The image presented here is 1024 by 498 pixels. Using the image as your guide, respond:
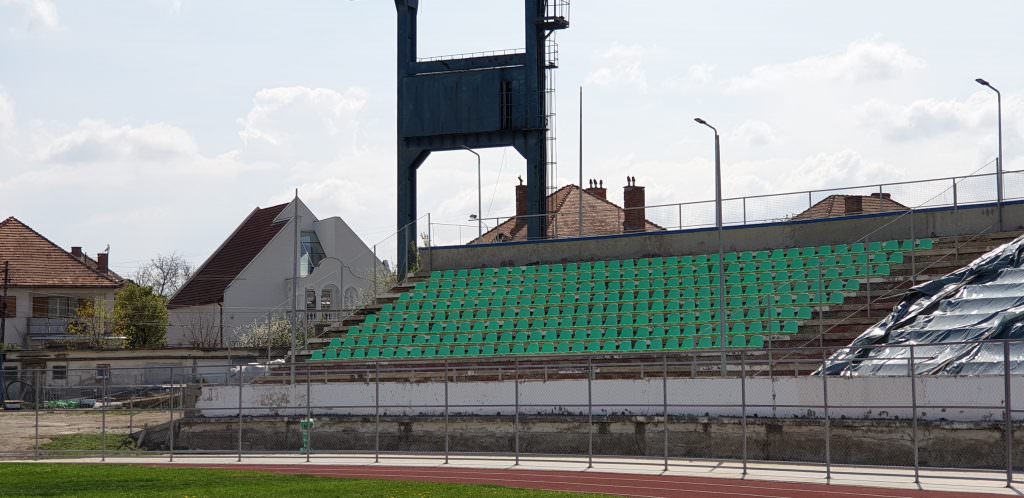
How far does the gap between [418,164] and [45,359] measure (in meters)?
17.8

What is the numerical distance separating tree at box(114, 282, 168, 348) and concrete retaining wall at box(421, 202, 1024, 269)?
80.3ft

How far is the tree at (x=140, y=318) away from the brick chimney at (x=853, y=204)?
3554 cm

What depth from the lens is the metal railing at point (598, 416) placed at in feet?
78.9

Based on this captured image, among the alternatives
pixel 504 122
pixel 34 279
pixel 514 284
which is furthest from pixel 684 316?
pixel 34 279

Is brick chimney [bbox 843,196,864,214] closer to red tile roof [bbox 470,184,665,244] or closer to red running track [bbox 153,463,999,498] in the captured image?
red tile roof [bbox 470,184,665,244]

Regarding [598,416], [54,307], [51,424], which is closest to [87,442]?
[51,424]

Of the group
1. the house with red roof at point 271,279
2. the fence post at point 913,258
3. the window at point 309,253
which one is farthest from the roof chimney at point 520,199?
the fence post at point 913,258

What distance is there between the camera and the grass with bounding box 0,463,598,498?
20375mm

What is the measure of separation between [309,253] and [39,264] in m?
14.0

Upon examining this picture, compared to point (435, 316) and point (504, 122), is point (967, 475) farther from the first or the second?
point (504, 122)

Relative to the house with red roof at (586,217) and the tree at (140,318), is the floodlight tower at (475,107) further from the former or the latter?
the tree at (140,318)

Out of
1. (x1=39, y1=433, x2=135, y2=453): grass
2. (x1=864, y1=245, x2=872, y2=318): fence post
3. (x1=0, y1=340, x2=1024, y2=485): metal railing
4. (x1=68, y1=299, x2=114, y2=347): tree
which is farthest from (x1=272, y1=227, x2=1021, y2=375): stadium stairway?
(x1=68, y1=299, x2=114, y2=347): tree

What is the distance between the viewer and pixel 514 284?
40.8m

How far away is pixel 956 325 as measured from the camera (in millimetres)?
27250
